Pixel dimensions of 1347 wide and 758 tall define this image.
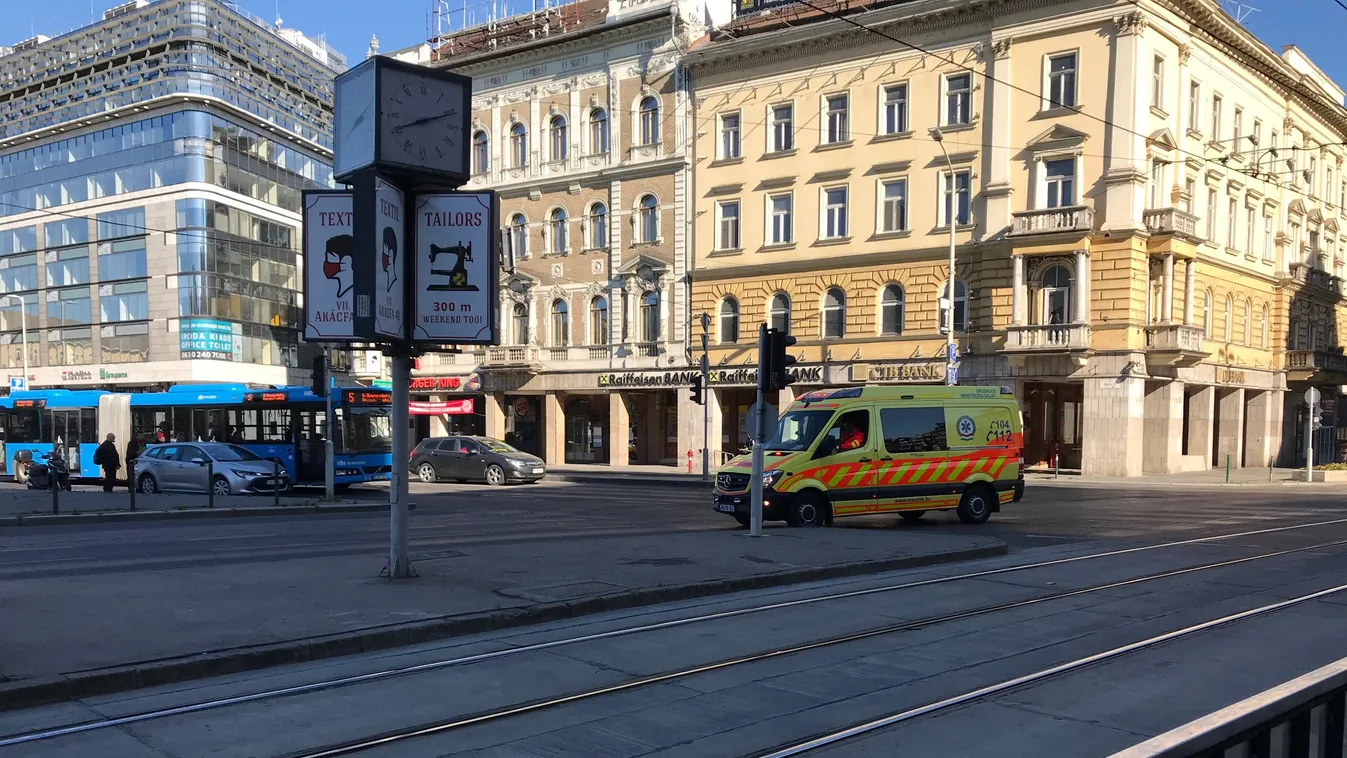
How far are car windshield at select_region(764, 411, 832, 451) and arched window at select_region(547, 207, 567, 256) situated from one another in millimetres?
27028

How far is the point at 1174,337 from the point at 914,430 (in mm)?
18769

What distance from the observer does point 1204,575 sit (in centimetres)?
1154

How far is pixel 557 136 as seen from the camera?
140 feet

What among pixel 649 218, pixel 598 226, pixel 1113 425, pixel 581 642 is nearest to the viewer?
pixel 581 642

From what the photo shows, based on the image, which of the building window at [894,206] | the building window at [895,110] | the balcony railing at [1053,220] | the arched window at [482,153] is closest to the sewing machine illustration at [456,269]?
the balcony railing at [1053,220]

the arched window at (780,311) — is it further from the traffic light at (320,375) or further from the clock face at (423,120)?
the clock face at (423,120)

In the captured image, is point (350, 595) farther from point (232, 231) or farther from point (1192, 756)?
point (232, 231)

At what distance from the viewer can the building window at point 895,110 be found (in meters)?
35.2

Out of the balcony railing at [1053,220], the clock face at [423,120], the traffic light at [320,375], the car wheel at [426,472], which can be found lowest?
the car wheel at [426,472]

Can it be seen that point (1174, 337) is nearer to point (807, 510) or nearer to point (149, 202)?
point (807, 510)

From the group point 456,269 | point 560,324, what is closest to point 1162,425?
point 560,324

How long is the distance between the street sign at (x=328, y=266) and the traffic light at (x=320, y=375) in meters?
13.0

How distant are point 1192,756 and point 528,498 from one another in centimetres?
2357

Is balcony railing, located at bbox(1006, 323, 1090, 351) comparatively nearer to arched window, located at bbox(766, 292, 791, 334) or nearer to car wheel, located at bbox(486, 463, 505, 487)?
arched window, located at bbox(766, 292, 791, 334)
